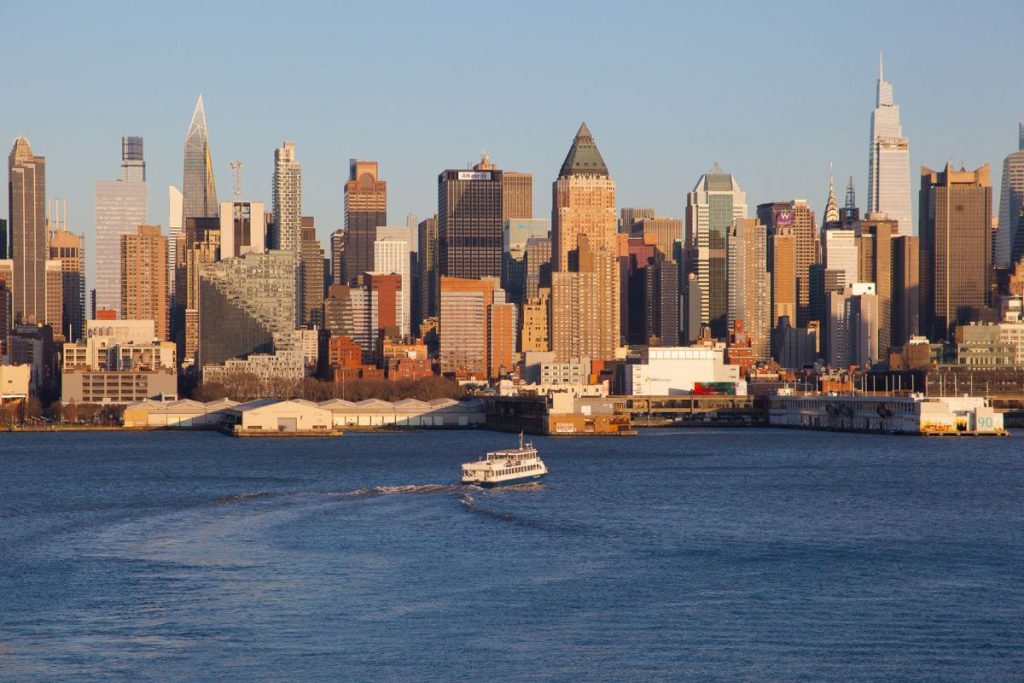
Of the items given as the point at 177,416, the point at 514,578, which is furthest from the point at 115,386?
the point at 514,578

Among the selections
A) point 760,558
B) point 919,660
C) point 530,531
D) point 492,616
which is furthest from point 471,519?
point 919,660

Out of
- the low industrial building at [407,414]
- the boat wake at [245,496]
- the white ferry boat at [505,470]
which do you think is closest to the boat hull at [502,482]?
the white ferry boat at [505,470]

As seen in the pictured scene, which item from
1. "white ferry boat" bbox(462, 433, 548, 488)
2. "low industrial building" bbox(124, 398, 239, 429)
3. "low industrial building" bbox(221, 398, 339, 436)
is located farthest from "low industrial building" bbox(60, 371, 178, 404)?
"white ferry boat" bbox(462, 433, 548, 488)

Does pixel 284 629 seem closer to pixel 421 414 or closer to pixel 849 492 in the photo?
pixel 849 492

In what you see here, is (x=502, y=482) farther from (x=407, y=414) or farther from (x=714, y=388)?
(x=714, y=388)

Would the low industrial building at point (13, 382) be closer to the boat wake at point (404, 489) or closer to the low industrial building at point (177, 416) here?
the low industrial building at point (177, 416)
